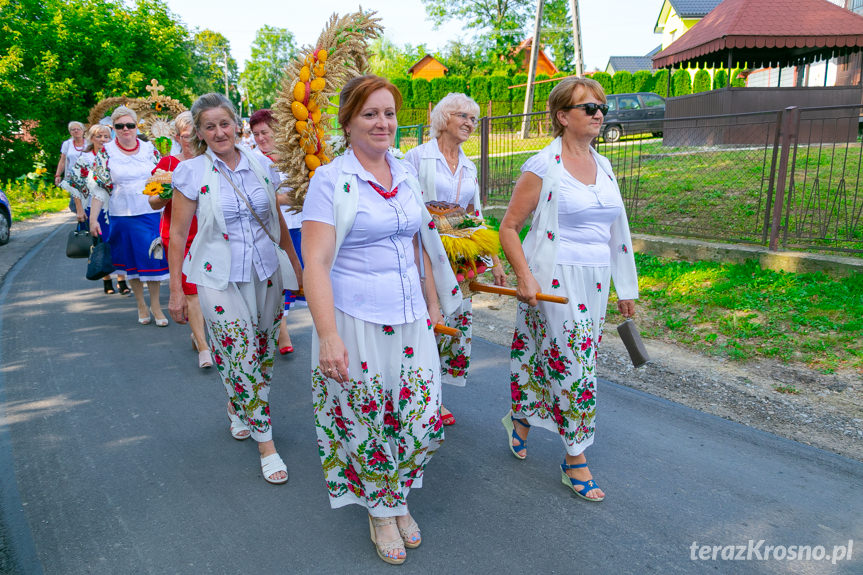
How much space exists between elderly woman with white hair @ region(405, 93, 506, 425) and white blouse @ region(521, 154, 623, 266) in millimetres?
858

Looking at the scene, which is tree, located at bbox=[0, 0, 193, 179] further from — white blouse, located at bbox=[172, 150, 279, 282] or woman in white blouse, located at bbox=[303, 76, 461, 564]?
woman in white blouse, located at bbox=[303, 76, 461, 564]

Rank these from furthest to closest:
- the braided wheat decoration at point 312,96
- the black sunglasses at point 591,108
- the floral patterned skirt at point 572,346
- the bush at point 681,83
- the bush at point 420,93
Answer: the bush at point 420,93 → the bush at point 681,83 → the floral patterned skirt at point 572,346 → the black sunglasses at point 591,108 → the braided wheat decoration at point 312,96

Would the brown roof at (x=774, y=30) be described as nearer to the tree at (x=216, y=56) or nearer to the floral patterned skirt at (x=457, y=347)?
the floral patterned skirt at (x=457, y=347)

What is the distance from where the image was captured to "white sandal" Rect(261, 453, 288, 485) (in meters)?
3.46

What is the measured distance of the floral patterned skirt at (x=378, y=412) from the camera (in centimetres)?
263

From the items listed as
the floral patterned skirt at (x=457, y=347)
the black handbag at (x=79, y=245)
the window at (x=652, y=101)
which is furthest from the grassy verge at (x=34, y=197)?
the window at (x=652, y=101)

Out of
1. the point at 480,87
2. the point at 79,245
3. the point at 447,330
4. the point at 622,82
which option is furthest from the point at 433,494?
the point at 622,82

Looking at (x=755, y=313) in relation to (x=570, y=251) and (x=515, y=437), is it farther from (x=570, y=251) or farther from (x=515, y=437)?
(x=570, y=251)

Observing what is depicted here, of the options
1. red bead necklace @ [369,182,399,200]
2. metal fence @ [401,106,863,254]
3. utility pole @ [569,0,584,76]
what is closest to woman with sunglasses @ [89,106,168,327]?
metal fence @ [401,106,863,254]

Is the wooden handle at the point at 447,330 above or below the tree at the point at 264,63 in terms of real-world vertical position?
below

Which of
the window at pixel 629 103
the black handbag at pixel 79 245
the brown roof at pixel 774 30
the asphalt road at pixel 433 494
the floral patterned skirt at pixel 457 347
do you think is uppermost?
the brown roof at pixel 774 30

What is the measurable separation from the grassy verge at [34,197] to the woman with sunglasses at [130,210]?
1338 centimetres

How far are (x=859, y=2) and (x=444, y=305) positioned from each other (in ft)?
85.1

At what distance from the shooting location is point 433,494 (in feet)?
10.9
